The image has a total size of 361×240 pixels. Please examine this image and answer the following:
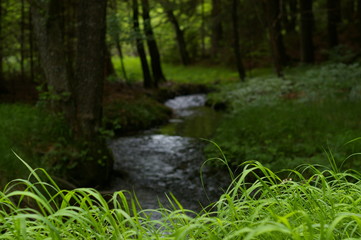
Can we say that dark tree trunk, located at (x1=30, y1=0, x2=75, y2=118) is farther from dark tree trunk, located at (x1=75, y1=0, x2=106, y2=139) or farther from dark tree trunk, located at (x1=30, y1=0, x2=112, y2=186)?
dark tree trunk, located at (x1=75, y1=0, x2=106, y2=139)

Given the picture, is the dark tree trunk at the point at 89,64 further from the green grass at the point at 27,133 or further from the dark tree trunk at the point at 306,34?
the dark tree trunk at the point at 306,34

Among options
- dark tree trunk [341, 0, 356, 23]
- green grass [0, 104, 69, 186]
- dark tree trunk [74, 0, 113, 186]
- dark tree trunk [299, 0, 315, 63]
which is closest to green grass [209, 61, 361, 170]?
dark tree trunk [74, 0, 113, 186]

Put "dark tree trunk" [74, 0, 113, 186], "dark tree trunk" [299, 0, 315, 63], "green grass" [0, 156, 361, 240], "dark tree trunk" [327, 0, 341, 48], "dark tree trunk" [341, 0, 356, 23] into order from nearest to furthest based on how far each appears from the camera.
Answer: "green grass" [0, 156, 361, 240], "dark tree trunk" [74, 0, 113, 186], "dark tree trunk" [299, 0, 315, 63], "dark tree trunk" [327, 0, 341, 48], "dark tree trunk" [341, 0, 356, 23]

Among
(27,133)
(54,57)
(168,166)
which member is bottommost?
(168,166)

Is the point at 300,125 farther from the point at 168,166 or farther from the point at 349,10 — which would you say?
the point at 349,10

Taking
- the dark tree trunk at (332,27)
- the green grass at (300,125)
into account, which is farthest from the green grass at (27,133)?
the dark tree trunk at (332,27)

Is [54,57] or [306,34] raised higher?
[306,34]

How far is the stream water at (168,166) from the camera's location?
5953mm

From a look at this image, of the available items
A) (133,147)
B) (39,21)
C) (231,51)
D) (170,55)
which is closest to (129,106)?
(133,147)

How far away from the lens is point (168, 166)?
7477 mm

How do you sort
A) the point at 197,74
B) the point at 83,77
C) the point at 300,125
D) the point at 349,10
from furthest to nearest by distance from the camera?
1. the point at 197,74
2. the point at 349,10
3. the point at 300,125
4. the point at 83,77

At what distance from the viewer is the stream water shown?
19.5ft

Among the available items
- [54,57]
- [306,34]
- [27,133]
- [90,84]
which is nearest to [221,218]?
[90,84]

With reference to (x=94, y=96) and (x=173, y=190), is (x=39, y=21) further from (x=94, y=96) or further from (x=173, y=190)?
(x=173, y=190)
